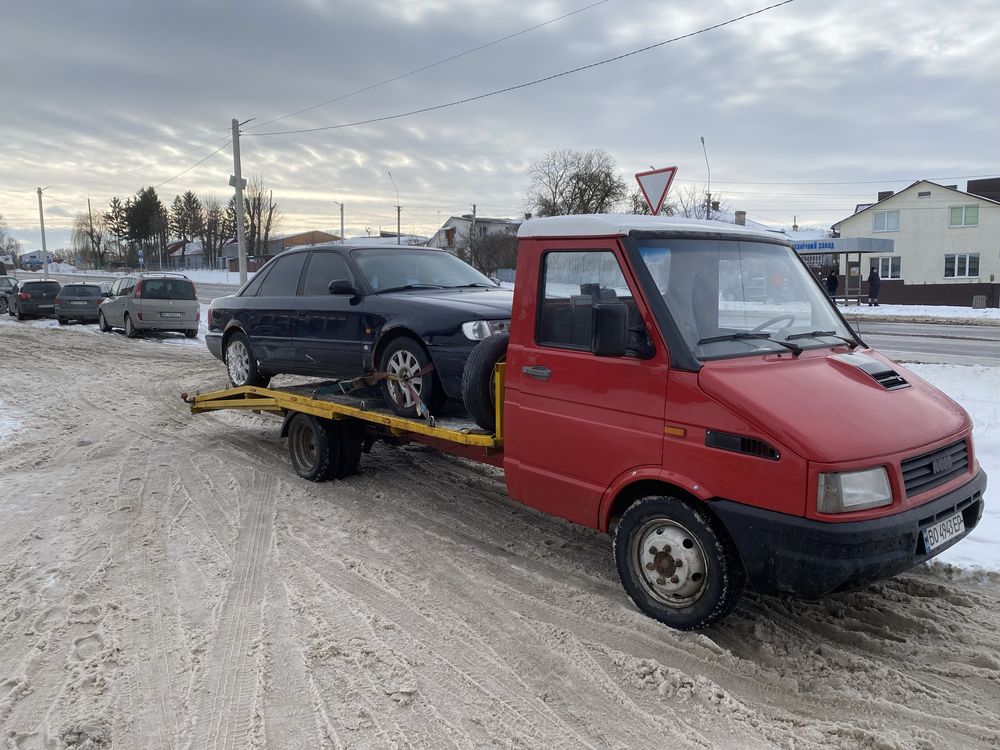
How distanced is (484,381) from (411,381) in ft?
3.67

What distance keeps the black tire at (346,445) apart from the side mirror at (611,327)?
133 inches

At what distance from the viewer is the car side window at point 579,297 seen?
4.02 meters

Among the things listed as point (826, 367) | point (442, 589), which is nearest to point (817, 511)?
point (826, 367)

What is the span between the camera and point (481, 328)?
18.4ft

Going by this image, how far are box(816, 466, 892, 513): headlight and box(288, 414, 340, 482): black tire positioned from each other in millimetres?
4487

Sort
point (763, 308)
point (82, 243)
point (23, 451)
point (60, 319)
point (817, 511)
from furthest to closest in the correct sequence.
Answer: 1. point (82, 243)
2. point (60, 319)
3. point (23, 451)
4. point (763, 308)
5. point (817, 511)

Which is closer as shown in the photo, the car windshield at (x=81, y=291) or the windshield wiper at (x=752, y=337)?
the windshield wiper at (x=752, y=337)

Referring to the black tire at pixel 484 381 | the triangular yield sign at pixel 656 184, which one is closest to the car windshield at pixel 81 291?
the triangular yield sign at pixel 656 184

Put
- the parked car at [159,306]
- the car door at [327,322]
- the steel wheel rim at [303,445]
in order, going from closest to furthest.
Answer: the car door at [327,322]
the steel wheel rim at [303,445]
the parked car at [159,306]

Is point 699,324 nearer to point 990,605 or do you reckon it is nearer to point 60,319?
point 990,605

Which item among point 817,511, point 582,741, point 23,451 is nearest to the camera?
point 582,741

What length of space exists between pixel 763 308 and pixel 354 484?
159 inches

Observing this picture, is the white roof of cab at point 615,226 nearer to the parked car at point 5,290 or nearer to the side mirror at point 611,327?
the side mirror at point 611,327

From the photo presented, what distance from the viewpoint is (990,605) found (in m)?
4.29
